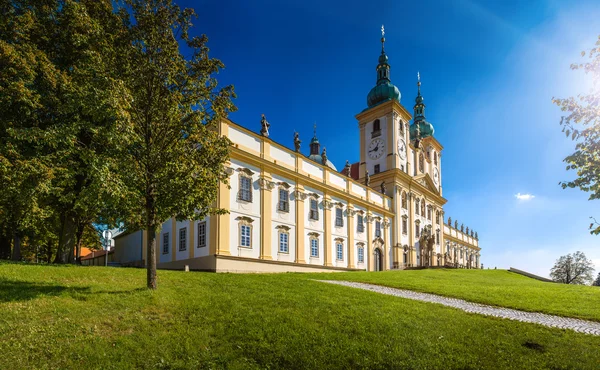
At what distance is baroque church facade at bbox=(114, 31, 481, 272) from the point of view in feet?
89.7

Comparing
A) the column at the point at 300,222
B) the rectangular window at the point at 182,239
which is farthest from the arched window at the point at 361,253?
the rectangular window at the point at 182,239

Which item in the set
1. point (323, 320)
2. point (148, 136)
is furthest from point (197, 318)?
point (148, 136)

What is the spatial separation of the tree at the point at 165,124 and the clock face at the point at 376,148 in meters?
37.1

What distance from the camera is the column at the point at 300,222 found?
31.8 m

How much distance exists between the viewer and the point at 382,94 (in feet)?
169

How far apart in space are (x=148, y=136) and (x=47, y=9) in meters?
11.2

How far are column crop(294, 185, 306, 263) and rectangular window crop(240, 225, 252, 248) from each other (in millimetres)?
5132

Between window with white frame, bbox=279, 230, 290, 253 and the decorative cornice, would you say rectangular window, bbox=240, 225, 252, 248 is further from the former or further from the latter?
window with white frame, bbox=279, 230, 290, 253

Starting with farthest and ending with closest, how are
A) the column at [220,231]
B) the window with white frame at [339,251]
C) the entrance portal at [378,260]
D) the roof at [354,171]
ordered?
the roof at [354,171] → the entrance portal at [378,260] → the window with white frame at [339,251] → the column at [220,231]

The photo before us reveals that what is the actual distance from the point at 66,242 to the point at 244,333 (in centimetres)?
1473

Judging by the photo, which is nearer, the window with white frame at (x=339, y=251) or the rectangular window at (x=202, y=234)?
the rectangular window at (x=202, y=234)

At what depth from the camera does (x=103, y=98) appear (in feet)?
39.0

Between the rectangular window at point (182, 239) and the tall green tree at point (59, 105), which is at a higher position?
the tall green tree at point (59, 105)

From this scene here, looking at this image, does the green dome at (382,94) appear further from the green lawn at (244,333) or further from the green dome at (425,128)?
the green lawn at (244,333)
